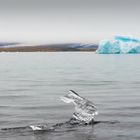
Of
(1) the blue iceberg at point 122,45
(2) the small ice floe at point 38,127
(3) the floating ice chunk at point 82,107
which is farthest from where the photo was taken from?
(1) the blue iceberg at point 122,45

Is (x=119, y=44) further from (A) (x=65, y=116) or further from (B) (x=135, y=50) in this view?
(A) (x=65, y=116)

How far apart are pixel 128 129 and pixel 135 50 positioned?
134 meters

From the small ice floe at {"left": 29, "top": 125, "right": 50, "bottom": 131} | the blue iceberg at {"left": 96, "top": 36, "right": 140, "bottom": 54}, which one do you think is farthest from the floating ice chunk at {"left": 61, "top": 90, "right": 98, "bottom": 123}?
the blue iceberg at {"left": 96, "top": 36, "right": 140, "bottom": 54}

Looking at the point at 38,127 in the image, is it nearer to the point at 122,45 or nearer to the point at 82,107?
the point at 82,107

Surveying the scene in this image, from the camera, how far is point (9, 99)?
77.9 ft

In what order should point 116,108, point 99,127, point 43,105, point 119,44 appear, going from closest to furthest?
point 99,127 → point 116,108 → point 43,105 → point 119,44

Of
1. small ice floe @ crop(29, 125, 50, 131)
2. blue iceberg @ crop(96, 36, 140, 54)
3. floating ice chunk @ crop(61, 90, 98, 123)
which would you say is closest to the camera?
small ice floe @ crop(29, 125, 50, 131)

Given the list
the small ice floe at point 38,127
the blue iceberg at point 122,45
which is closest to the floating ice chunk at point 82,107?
the small ice floe at point 38,127

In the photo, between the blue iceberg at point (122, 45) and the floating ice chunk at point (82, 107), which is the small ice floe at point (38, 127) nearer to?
the floating ice chunk at point (82, 107)

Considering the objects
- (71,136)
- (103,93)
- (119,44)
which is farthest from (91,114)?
(119,44)

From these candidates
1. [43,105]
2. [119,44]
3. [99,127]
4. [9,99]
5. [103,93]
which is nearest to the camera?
[99,127]

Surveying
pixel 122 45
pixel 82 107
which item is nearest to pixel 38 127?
pixel 82 107

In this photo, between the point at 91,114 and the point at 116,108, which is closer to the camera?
the point at 91,114

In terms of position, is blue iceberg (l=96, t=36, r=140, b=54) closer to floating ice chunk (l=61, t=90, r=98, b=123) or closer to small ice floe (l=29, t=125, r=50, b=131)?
floating ice chunk (l=61, t=90, r=98, b=123)
